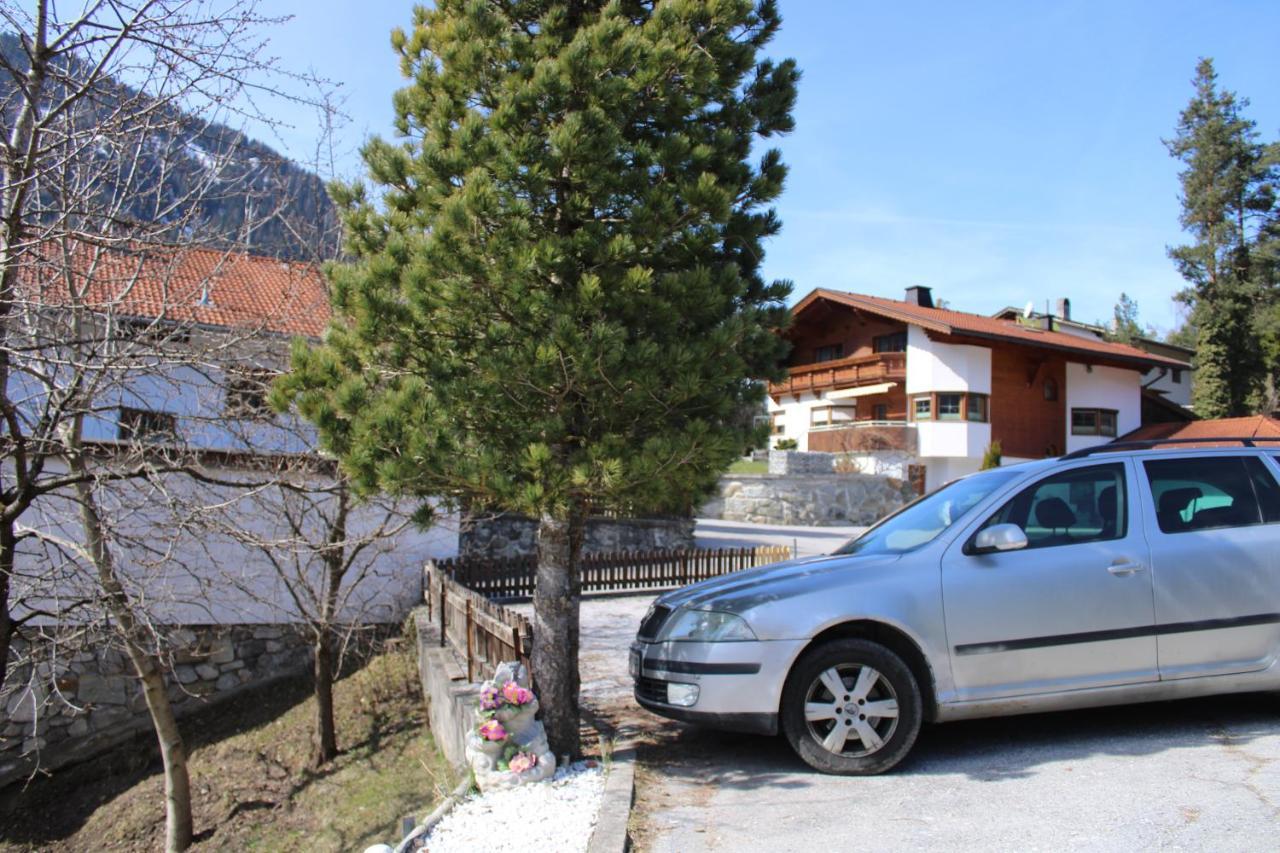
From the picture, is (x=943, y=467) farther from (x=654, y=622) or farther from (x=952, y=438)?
(x=654, y=622)

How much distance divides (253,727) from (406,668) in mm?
2163

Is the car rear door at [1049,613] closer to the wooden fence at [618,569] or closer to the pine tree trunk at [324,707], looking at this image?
the pine tree trunk at [324,707]

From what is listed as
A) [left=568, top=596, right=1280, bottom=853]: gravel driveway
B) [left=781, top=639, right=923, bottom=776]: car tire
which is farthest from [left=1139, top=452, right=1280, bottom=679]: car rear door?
[left=781, top=639, right=923, bottom=776]: car tire

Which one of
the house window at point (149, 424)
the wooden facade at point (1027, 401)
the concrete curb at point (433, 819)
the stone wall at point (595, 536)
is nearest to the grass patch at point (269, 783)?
→ the concrete curb at point (433, 819)

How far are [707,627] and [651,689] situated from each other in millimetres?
565

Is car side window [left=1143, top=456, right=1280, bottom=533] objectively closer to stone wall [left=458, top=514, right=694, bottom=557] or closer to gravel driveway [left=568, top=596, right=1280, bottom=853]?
gravel driveway [left=568, top=596, right=1280, bottom=853]

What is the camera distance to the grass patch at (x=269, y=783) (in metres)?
8.82

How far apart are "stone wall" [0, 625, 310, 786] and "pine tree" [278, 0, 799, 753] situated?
7265 mm

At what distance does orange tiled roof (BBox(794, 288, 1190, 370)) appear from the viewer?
32750mm

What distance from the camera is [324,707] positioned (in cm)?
1053

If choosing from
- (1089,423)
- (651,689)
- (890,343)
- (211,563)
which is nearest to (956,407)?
(890,343)

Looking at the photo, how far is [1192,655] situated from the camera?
16.6 ft

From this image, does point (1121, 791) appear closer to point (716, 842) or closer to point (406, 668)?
point (716, 842)

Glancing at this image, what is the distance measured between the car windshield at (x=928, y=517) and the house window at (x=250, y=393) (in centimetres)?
575
